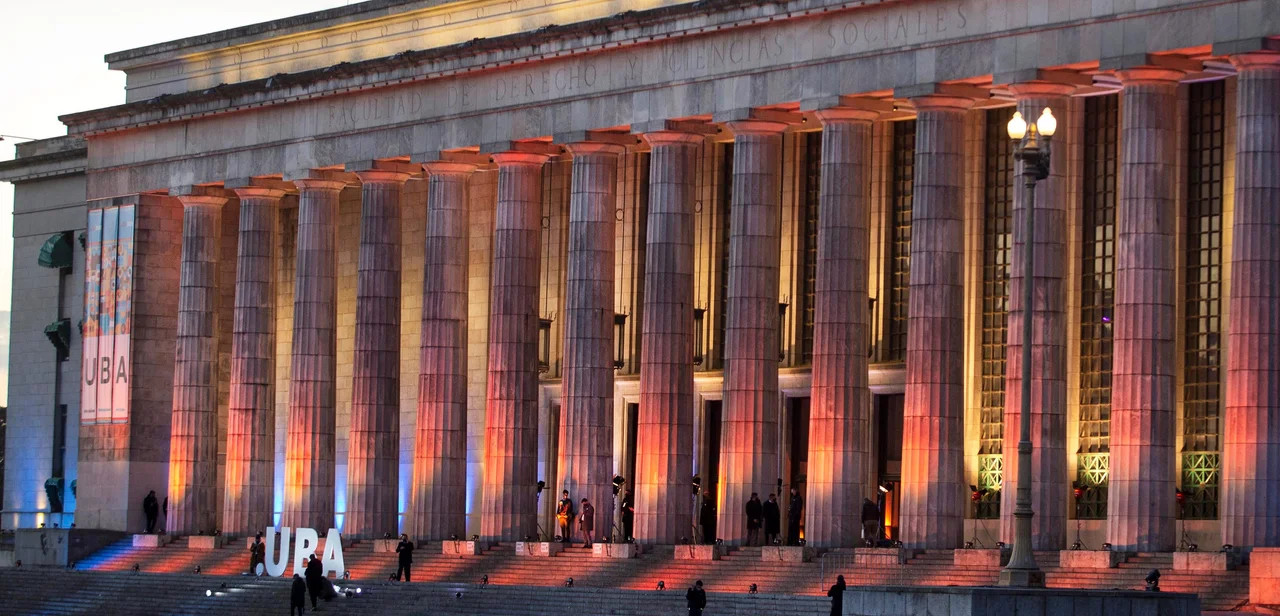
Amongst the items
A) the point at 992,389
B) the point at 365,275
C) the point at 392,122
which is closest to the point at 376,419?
the point at 365,275

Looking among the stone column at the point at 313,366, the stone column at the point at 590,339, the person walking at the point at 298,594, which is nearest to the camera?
the person walking at the point at 298,594

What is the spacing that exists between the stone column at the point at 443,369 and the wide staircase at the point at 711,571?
140 cm

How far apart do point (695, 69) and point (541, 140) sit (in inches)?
263

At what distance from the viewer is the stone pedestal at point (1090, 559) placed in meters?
56.0

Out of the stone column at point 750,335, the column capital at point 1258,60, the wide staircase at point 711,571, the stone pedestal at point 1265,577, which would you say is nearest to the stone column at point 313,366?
the wide staircase at point 711,571

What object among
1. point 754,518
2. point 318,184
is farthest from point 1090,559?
point 318,184

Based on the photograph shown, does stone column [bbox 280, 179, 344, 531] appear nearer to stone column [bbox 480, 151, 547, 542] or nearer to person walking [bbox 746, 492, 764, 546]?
stone column [bbox 480, 151, 547, 542]

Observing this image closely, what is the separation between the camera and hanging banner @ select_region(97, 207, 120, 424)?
275 ft

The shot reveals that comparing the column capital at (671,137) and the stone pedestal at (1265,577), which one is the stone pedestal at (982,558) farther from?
the column capital at (671,137)

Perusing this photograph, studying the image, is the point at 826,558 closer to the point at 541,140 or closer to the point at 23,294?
the point at 541,140

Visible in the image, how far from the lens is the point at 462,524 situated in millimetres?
73000

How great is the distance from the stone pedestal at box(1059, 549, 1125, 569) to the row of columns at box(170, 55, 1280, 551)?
26.7 inches

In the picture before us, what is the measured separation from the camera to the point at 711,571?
63438 millimetres

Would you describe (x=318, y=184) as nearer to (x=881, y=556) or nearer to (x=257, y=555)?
(x=257, y=555)
